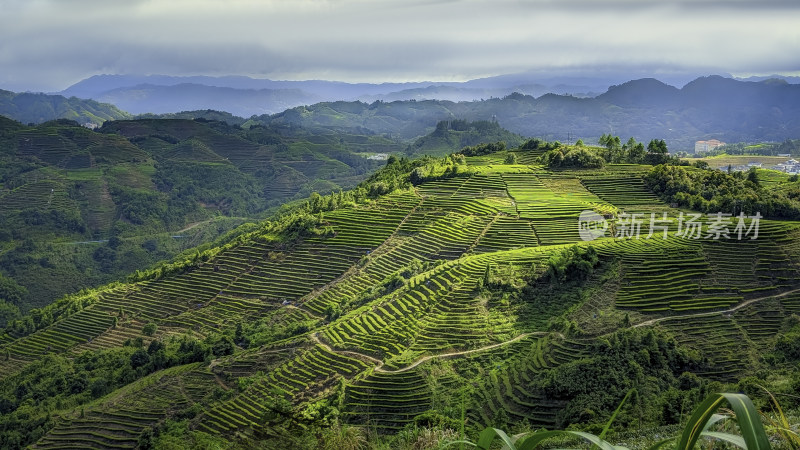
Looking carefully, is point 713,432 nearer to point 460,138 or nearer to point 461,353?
point 461,353

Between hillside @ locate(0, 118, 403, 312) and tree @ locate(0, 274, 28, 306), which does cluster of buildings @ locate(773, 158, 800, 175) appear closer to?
hillside @ locate(0, 118, 403, 312)

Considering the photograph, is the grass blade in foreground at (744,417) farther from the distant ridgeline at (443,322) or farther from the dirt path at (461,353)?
the dirt path at (461,353)

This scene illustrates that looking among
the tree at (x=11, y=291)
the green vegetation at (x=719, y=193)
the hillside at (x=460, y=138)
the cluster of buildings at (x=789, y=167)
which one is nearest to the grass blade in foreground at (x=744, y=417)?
the green vegetation at (x=719, y=193)

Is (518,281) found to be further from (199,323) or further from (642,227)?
(199,323)

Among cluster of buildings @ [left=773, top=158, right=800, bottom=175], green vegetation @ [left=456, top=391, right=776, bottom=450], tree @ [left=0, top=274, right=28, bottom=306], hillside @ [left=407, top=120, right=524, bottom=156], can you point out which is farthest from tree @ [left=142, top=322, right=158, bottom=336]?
hillside @ [left=407, top=120, right=524, bottom=156]

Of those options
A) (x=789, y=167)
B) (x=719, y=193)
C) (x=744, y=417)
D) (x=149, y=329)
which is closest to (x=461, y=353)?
(x=149, y=329)

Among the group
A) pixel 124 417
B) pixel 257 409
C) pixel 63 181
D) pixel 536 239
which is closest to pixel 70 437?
pixel 124 417
